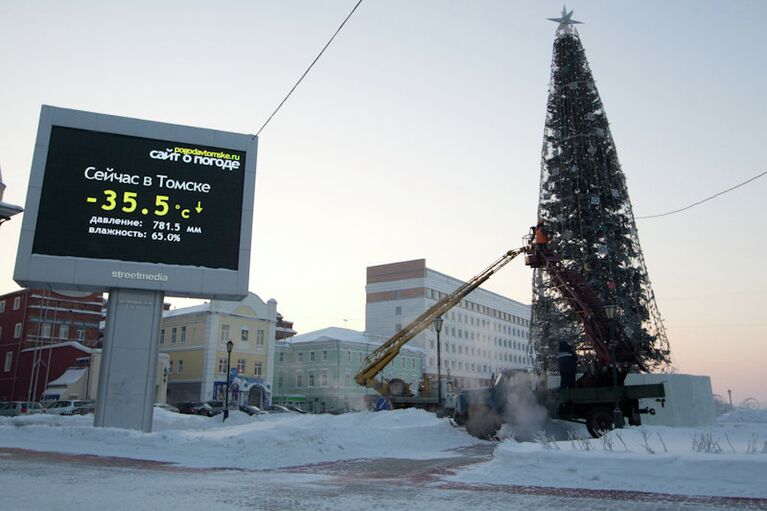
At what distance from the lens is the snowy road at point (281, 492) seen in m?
8.33

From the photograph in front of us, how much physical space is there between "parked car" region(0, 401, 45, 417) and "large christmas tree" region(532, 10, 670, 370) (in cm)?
3340

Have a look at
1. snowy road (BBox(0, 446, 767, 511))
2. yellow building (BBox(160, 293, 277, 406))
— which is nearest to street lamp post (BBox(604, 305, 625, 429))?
snowy road (BBox(0, 446, 767, 511))

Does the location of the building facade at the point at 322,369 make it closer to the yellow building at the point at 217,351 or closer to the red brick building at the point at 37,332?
the yellow building at the point at 217,351

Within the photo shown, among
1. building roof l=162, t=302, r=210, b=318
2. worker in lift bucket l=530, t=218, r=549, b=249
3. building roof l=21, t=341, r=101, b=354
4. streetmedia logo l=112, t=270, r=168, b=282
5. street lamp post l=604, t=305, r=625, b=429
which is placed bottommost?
street lamp post l=604, t=305, r=625, b=429

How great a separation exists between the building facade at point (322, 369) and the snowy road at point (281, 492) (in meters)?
52.8

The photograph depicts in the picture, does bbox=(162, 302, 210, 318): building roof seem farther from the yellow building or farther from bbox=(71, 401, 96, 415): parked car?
bbox=(71, 401, 96, 415): parked car

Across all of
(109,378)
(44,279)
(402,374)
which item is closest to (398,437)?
(109,378)

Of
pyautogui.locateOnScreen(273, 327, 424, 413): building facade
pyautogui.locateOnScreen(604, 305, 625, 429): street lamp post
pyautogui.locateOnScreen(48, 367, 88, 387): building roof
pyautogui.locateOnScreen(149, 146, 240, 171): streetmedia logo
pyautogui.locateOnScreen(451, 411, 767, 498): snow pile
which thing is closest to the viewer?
pyautogui.locateOnScreen(451, 411, 767, 498): snow pile

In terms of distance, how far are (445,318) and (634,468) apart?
80.7 meters

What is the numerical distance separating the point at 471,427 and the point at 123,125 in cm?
1750

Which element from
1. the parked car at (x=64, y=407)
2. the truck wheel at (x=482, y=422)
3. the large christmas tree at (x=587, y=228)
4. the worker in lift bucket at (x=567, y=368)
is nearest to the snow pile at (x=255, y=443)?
the truck wheel at (x=482, y=422)

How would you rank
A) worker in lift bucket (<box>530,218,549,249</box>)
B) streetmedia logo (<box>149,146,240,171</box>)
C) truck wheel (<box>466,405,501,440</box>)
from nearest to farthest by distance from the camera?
1. truck wheel (<box>466,405,501,440</box>)
2. streetmedia logo (<box>149,146,240,171</box>)
3. worker in lift bucket (<box>530,218,549,249</box>)

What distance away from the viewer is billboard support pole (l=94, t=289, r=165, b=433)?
65.0ft

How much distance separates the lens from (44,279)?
1956 cm
